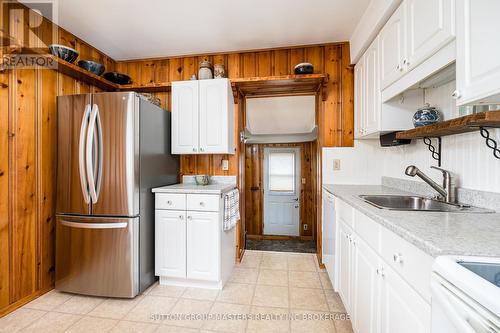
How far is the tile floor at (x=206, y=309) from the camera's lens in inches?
63.3

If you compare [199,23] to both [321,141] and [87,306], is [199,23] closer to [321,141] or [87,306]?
[321,141]

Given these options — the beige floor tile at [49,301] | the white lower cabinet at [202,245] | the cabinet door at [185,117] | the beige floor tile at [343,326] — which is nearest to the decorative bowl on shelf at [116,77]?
the cabinet door at [185,117]

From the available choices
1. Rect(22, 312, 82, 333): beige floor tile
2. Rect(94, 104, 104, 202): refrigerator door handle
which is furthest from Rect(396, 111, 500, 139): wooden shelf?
Rect(22, 312, 82, 333): beige floor tile

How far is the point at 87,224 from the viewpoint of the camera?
1.94 meters

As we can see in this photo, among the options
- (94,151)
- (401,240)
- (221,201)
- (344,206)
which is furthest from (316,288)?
(94,151)

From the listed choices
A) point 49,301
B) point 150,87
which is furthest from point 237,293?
point 150,87

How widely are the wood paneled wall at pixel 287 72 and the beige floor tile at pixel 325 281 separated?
1411 millimetres

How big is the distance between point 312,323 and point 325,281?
655mm

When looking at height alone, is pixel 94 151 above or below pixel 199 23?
below

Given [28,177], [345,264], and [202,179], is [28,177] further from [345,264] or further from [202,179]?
[345,264]

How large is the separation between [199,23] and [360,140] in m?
2.07

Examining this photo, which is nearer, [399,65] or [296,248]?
[399,65]

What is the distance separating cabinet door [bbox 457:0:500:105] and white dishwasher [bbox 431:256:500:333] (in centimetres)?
64

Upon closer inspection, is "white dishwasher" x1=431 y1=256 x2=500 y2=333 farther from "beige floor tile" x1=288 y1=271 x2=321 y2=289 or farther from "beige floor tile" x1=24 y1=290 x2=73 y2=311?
"beige floor tile" x1=24 y1=290 x2=73 y2=311
